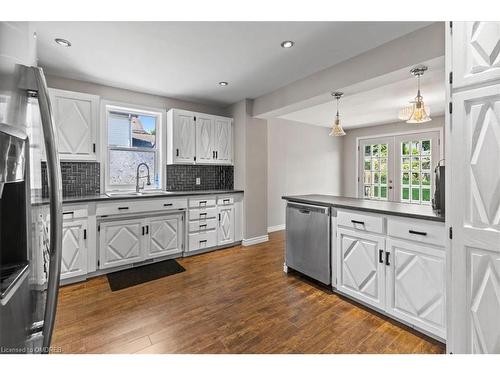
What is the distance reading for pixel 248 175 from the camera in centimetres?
425

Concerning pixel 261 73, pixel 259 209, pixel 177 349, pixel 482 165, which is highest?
pixel 261 73

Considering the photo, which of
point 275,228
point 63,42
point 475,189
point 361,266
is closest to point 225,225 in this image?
point 275,228

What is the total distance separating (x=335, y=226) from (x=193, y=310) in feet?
5.11

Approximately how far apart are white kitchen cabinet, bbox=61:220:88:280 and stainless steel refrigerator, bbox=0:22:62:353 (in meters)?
2.33

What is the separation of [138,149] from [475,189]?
3915 millimetres

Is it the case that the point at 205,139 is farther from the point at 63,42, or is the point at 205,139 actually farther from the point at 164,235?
the point at 63,42

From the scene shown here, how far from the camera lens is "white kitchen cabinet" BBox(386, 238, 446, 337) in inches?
67.6

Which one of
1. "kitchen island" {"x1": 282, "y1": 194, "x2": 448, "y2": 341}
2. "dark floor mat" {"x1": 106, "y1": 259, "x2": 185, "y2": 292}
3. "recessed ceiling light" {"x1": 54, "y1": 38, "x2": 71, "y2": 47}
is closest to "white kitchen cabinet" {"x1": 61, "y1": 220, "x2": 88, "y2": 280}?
"dark floor mat" {"x1": 106, "y1": 259, "x2": 185, "y2": 292}

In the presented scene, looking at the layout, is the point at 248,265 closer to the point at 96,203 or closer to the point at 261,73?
the point at 96,203

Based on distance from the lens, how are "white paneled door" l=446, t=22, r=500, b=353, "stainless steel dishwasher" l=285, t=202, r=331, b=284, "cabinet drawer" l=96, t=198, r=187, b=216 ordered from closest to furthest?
"white paneled door" l=446, t=22, r=500, b=353, "stainless steel dishwasher" l=285, t=202, r=331, b=284, "cabinet drawer" l=96, t=198, r=187, b=216

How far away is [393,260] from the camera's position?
197 centimetres

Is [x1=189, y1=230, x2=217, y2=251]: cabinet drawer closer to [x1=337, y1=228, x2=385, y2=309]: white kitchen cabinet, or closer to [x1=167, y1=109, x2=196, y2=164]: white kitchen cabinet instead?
[x1=167, y1=109, x2=196, y2=164]: white kitchen cabinet

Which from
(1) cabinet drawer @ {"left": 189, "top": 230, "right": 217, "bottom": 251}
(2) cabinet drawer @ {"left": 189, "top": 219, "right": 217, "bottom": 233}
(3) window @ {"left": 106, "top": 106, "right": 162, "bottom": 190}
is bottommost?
(1) cabinet drawer @ {"left": 189, "top": 230, "right": 217, "bottom": 251}
